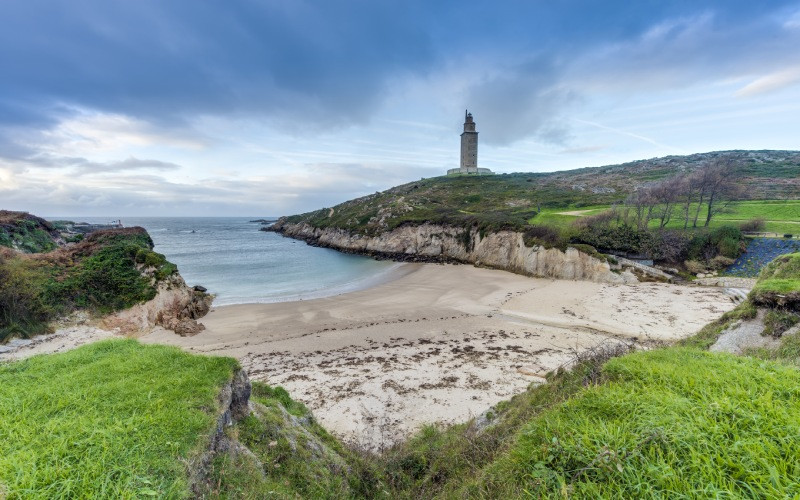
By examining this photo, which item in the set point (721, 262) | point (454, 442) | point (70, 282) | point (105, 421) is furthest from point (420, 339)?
point (721, 262)

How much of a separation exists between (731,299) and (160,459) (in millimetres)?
28534

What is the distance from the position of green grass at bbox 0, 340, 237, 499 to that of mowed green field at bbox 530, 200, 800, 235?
37.8 m

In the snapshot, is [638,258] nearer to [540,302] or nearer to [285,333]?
[540,302]

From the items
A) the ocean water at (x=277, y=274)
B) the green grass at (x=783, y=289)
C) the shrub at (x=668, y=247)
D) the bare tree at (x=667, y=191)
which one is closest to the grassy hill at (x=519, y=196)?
the bare tree at (x=667, y=191)

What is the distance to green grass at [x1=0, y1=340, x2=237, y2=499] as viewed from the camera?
2.90 m

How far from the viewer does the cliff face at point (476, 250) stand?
94.6 feet

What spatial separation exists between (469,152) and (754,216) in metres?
72.2

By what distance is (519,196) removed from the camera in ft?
220

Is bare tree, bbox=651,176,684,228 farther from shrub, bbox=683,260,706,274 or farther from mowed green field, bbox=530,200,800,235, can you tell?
shrub, bbox=683,260,706,274

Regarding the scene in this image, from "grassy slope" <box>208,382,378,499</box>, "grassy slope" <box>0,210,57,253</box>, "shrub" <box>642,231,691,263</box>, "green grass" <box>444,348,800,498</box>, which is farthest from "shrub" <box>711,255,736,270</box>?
"grassy slope" <box>0,210,57,253</box>

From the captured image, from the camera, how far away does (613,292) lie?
23.6 meters

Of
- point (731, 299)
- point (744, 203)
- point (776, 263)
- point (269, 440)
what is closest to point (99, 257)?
point (269, 440)

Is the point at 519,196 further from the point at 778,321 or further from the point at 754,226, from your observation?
the point at 778,321

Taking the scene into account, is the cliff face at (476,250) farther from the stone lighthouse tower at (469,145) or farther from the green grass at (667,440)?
the stone lighthouse tower at (469,145)
